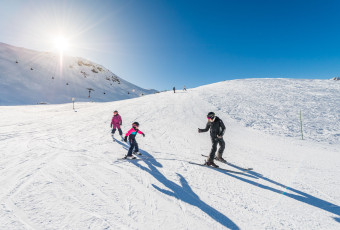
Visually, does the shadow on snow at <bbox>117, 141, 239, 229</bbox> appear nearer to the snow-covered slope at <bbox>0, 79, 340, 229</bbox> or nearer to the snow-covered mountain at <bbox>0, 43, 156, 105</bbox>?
the snow-covered slope at <bbox>0, 79, 340, 229</bbox>

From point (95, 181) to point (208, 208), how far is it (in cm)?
310

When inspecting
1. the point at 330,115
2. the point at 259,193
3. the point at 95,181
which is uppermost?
Result: the point at 330,115

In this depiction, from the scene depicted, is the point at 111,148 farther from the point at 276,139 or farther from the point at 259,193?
the point at 276,139

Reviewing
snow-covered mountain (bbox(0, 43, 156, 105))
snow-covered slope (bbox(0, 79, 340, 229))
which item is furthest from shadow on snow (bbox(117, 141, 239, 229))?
snow-covered mountain (bbox(0, 43, 156, 105))

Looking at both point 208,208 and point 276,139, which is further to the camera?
point 276,139

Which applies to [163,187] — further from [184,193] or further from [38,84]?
[38,84]

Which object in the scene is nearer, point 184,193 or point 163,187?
point 184,193

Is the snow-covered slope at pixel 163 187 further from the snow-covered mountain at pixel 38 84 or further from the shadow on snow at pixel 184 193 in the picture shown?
the snow-covered mountain at pixel 38 84

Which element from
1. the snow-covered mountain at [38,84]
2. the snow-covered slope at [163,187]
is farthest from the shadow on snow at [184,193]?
the snow-covered mountain at [38,84]

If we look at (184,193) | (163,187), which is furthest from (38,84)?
(184,193)

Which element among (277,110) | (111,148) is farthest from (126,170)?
(277,110)

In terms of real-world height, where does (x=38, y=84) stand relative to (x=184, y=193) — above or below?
above

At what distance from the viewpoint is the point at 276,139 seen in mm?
10492

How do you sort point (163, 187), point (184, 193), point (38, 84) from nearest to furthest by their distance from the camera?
point (184, 193), point (163, 187), point (38, 84)
